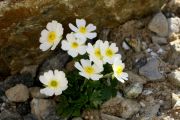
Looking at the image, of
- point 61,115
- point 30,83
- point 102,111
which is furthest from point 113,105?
point 30,83

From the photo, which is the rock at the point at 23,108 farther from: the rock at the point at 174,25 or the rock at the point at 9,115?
the rock at the point at 174,25

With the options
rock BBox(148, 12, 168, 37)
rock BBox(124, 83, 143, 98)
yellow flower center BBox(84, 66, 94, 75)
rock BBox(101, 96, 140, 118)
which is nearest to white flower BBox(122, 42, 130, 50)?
rock BBox(148, 12, 168, 37)

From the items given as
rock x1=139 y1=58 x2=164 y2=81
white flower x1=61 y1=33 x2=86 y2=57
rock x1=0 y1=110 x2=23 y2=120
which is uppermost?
white flower x1=61 y1=33 x2=86 y2=57

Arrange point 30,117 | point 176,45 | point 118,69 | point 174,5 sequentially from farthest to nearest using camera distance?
point 174,5 → point 176,45 → point 30,117 → point 118,69

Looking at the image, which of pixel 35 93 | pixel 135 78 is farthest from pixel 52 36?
pixel 135 78

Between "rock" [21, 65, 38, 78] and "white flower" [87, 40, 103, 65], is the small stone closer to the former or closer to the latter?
"white flower" [87, 40, 103, 65]

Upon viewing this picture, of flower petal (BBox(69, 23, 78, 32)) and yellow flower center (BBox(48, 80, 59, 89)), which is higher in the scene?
flower petal (BBox(69, 23, 78, 32))

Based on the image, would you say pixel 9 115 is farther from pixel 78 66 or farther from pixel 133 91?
pixel 133 91
